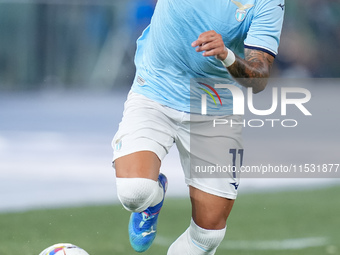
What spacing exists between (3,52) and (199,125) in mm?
11374

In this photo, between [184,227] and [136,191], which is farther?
[184,227]

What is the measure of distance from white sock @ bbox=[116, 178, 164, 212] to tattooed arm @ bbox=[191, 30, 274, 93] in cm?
85

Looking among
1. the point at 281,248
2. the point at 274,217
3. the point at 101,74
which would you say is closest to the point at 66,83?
the point at 101,74

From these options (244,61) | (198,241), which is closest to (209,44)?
(244,61)

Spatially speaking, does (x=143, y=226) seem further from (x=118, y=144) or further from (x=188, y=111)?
(x=188, y=111)

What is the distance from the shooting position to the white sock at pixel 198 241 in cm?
517

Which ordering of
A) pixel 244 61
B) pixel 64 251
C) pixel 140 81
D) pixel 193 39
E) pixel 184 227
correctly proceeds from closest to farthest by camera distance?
1. pixel 244 61
2. pixel 64 251
3. pixel 193 39
4. pixel 140 81
5. pixel 184 227

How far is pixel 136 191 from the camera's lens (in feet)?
15.5

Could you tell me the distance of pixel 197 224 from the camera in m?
5.20

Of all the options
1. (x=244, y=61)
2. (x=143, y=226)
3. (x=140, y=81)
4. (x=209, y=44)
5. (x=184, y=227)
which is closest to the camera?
(x=209, y=44)

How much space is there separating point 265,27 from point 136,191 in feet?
4.38

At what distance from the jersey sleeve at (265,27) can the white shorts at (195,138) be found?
2.13 feet

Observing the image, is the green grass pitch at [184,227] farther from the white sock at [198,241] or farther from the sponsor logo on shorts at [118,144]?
the sponsor logo on shorts at [118,144]

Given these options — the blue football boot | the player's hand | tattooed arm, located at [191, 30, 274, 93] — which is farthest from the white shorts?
the player's hand
